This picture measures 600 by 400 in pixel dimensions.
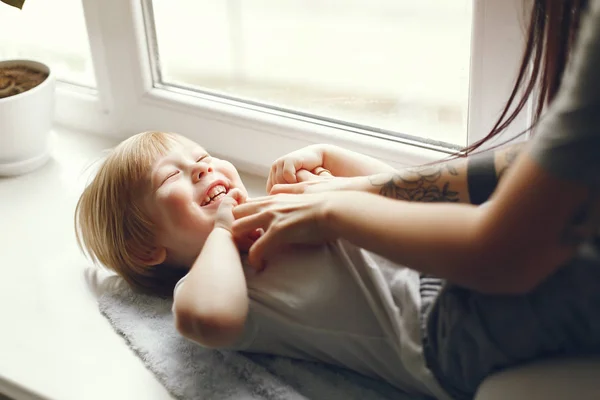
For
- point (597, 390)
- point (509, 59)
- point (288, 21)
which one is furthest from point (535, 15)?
point (288, 21)

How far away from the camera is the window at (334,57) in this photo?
1.16m

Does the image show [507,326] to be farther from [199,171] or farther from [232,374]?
[199,171]

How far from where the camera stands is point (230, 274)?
35.9 inches

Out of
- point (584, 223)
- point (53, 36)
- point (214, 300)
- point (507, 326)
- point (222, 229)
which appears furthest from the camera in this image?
point (53, 36)

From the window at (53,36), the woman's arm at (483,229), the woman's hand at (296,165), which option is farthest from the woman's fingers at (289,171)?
the window at (53,36)

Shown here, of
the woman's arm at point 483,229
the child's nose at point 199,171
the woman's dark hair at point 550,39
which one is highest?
the woman's dark hair at point 550,39

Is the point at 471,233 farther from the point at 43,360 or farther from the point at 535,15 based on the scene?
the point at 43,360

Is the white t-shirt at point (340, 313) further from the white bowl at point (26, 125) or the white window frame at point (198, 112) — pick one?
the white bowl at point (26, 125)

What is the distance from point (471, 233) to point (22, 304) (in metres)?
0.71

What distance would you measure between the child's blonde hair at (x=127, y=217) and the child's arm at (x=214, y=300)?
15 centimetres

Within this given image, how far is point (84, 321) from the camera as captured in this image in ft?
3.50

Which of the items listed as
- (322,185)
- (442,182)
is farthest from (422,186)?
(322,185)

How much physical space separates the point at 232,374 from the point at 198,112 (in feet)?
1.89

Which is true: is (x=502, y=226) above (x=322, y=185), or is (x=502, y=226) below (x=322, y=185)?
above
